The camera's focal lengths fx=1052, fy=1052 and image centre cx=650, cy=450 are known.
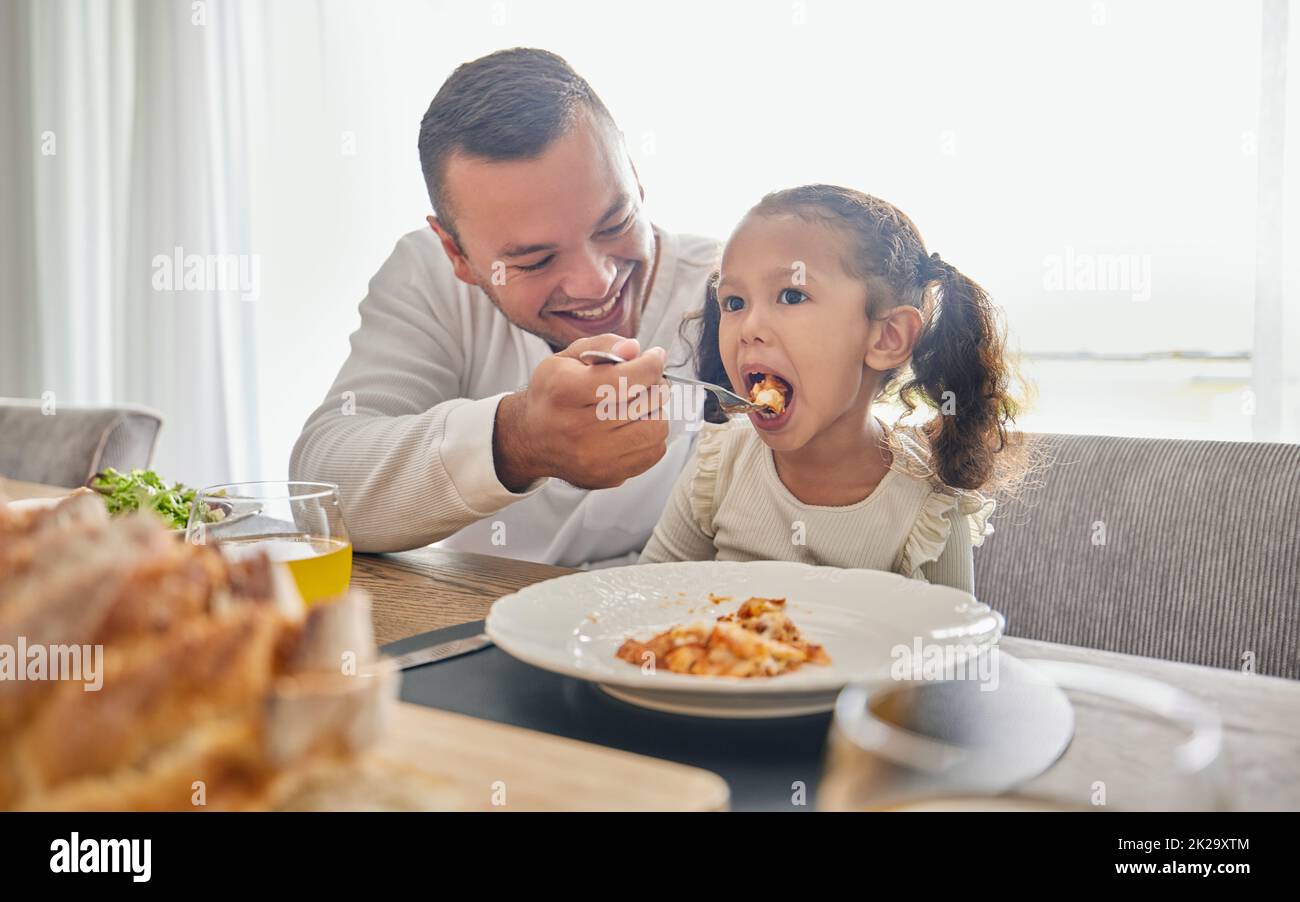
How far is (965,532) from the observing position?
1.42 meters

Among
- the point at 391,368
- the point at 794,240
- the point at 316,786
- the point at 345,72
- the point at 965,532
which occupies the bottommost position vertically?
the point at 965,532

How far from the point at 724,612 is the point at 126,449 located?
6.45 feet

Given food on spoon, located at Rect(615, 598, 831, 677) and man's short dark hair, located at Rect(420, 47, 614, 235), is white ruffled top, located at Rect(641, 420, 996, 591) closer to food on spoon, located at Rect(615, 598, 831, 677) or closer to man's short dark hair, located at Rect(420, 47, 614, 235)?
man's short dark hair, located at Rect(420, 47, 614, 235)

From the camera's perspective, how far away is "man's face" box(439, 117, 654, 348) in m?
1.63

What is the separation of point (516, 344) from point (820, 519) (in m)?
0.75

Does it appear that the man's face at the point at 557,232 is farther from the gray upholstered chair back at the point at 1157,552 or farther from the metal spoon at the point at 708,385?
the gray upholstered chair back at the point at 1157,552

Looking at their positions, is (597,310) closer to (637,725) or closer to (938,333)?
(938,333)

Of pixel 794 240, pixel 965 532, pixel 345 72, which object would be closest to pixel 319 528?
pixel 794 240

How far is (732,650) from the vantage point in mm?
668

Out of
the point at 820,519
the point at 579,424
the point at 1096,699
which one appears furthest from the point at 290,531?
the point at 820,519

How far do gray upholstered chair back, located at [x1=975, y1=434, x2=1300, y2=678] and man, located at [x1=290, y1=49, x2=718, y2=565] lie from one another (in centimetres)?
55

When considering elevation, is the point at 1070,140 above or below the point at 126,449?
above

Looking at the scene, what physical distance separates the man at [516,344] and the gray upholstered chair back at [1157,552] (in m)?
0.55
